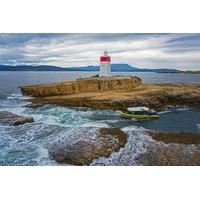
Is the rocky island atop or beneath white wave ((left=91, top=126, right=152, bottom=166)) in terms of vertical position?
atop

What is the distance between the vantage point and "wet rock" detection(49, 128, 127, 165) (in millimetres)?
8055

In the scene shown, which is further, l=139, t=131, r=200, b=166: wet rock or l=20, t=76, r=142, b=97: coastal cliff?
l=20, t=76, r=142, b=97: coastal cliff

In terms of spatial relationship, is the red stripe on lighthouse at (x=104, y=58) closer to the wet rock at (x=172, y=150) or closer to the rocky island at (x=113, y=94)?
the rocky island at (x=113, y=94)

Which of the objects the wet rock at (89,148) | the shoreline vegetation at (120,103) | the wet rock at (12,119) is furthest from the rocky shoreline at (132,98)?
the wet rock at (89,148)

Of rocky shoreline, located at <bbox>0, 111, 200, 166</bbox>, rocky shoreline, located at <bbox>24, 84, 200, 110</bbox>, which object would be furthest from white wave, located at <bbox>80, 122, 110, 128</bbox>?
rocky shoreline, located at <bbox>24, 84, 200, 110</bbox>

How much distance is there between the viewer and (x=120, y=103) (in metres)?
11.7

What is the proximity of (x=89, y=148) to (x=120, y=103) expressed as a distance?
3411mm

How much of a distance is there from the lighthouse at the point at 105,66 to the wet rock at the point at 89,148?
1.97 meters

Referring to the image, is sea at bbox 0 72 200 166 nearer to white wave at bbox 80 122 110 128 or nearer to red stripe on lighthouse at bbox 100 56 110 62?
white wave at bbox 80 122 110 128

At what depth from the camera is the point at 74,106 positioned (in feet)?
39.4

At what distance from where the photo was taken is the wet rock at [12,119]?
1027 cm

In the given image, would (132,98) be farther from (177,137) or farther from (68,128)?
(68,128)

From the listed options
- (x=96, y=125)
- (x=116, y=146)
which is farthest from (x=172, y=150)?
(x=96, y=125)
